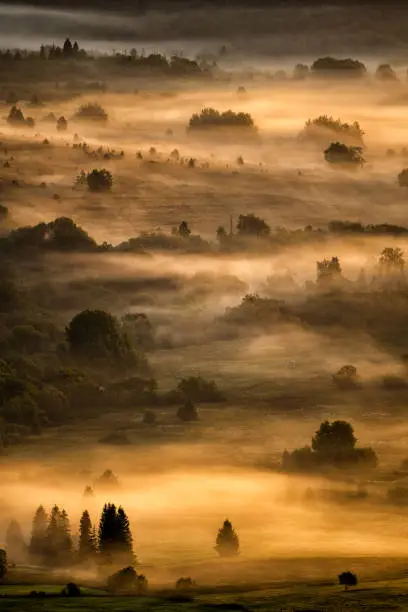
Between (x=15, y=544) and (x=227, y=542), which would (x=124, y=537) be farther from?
(x=15, y=544)

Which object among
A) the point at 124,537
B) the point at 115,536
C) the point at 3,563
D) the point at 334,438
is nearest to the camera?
the point at 3,563

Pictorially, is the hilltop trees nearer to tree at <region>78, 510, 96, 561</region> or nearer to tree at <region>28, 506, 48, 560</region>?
tree at <region>78, 510, 96, 561</region>

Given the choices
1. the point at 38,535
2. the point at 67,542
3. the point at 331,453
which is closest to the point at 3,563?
the point at 67,542

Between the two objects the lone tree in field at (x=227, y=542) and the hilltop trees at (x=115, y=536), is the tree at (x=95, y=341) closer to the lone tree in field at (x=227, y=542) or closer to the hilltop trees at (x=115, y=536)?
the hilltop trees at (x=115, y=536)

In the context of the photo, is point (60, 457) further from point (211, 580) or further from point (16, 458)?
point (211, 580)

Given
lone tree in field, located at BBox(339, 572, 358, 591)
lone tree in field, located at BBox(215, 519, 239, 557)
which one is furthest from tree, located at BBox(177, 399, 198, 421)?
lone tree in field, located at BBox(339, 572, 358, 591)

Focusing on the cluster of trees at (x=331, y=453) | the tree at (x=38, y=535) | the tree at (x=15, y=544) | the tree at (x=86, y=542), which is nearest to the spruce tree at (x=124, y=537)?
the tree at (x=86, y=542)
